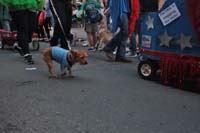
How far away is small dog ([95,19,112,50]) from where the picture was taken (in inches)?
487

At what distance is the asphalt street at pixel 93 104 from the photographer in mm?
5445

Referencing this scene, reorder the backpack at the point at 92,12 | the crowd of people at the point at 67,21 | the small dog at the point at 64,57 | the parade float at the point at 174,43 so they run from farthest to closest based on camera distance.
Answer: the backpack at the point at 92,12 → the crowd of people at the point at 67,21 → the small dog at the point at 64,57 → the parade float at the point at 174,43

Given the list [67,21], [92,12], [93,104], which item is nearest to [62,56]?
[67,21]

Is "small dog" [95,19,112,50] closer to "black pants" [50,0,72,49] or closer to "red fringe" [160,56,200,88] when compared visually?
"black pants" [50,0,72,49]

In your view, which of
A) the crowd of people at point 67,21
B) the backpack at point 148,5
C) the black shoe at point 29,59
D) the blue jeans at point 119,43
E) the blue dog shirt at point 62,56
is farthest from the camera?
the backpack at point 148,5

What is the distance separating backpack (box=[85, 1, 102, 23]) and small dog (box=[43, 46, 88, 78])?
14.7 ft

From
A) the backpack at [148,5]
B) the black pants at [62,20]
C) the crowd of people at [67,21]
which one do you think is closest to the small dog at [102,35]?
the crowd of people at [67,21]

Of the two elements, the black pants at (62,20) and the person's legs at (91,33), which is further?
the person's legs at (91,33)

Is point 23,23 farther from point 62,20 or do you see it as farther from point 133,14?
point 133,14

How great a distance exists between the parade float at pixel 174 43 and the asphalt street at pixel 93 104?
22cm

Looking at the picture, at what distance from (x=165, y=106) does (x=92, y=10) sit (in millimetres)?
6515

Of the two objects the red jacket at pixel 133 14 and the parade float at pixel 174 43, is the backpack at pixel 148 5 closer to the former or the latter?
the red jacket at pixel 133 14

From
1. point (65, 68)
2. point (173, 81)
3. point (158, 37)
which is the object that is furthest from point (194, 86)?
point (65, 68)

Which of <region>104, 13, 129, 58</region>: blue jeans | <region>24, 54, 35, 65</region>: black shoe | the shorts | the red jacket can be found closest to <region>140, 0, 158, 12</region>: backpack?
the red jacket
